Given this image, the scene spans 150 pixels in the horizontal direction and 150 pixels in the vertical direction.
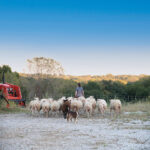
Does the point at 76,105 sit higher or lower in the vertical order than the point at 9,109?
higher

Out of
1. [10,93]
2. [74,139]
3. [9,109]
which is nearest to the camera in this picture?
[74,139]

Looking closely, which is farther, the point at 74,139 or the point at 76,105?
the point at 76,105

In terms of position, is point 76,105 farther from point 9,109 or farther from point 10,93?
point 10,93

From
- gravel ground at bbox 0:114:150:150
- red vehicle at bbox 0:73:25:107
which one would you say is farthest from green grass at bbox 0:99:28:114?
gravel ground at bbox 0:114:150:150

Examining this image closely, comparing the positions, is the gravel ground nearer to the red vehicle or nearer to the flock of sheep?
the flock of sheep

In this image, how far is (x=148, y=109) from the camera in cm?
1911

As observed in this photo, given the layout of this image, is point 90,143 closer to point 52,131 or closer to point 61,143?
point 61,143

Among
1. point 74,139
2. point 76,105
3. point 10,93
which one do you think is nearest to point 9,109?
point 10,93

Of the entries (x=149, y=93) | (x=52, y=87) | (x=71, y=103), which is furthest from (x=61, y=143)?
(x=149, y=93)

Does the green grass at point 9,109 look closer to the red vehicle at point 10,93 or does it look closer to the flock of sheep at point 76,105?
the red vehicle at point 10,93

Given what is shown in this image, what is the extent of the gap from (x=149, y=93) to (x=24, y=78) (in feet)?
55.3

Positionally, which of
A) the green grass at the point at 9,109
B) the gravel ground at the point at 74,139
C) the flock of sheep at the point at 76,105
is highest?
the flock of sheep at the point at 76,105

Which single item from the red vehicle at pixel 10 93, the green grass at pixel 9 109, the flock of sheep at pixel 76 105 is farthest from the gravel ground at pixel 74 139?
the green grass at pixel 9 109

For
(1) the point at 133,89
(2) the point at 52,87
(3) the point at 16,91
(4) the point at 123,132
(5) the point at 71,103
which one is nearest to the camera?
(4) the point at 123,132
